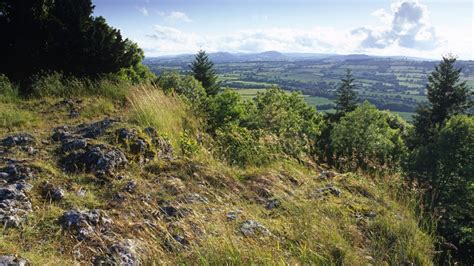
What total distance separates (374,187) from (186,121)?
4458 millimetres

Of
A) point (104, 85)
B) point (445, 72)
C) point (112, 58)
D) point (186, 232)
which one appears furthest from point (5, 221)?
point (445, 72)

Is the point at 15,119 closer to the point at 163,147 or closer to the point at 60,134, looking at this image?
the point at 60,134

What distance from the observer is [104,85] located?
33.3ft

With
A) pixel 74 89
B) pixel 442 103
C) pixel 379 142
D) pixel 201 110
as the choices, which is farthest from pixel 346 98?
pixel 74 89

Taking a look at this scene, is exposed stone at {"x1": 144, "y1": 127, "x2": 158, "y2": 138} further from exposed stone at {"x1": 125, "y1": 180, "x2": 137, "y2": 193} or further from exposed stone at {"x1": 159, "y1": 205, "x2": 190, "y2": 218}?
exposed stone at {"x1": 159, "y1": 205, "x2": 190, "y2": 218}

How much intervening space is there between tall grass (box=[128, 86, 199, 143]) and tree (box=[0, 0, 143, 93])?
4.66 m

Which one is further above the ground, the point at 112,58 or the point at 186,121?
the point at 112,58

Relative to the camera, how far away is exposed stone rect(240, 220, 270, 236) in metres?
3.74

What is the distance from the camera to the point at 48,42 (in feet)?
39.9

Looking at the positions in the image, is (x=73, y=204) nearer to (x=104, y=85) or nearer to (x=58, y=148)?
(x=58, y=148)

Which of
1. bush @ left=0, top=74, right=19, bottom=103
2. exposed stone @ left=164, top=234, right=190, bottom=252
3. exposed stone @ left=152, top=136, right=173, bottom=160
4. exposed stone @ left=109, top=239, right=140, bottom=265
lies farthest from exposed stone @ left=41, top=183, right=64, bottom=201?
bush @ left=0, top=74, right=19, bottom=103

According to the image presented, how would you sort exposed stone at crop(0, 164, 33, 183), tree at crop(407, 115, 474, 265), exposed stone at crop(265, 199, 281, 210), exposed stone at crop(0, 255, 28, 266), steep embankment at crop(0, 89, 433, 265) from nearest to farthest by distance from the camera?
exposed stone at crop(0, 255, 28, 266) → steep embankment at crop(0, 89, 433, 265) → exposed stone at crop(0, 164, 33, 183) → exposed stone at crop(265, 199, 281, 210) → tree at crop(407, 115, 474, 265)

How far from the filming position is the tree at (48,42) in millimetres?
12078

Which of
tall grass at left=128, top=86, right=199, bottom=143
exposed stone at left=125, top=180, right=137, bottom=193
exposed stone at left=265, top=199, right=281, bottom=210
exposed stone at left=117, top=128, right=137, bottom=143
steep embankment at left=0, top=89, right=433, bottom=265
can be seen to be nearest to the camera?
steep embankment at left=0, top=89, right=433, bottom=265
